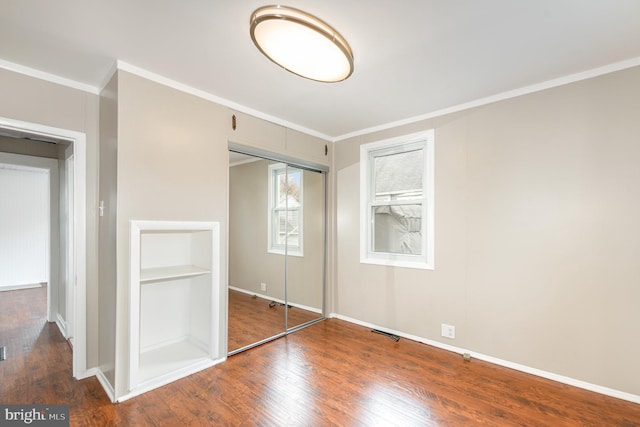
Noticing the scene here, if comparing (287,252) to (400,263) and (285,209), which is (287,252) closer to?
(285,209)

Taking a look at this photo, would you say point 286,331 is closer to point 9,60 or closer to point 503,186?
point 503,186

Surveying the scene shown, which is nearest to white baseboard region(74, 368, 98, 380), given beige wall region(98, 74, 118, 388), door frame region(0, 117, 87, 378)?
door frame region(0, 117, 87, 378)

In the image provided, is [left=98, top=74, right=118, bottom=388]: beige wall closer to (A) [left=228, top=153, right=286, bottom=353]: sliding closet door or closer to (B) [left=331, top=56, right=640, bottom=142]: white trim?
(A) [left=228, top=153, right=286, bottom=353]: sliding closet door

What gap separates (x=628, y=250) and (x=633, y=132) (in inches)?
34.9

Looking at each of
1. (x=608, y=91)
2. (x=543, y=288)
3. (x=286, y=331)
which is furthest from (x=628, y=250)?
(x=286, y=331)

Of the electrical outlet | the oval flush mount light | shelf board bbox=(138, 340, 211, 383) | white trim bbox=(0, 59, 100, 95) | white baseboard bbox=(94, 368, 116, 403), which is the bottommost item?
white baseboard bbox=(94, 368, 116, 403)

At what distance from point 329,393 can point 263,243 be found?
1.66 meters

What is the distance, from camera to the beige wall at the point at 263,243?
9.83 feet

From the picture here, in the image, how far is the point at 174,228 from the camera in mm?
2408

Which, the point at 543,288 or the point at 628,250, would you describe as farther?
the point at 543,288

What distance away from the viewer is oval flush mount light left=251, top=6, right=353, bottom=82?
156cm

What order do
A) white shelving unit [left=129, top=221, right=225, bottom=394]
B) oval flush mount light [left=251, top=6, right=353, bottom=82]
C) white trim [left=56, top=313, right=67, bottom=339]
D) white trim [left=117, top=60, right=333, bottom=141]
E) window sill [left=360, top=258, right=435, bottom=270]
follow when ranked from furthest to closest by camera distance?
white trim [left=56, top=313, right=67, bottom=339] → window sill [left=360, top=258, right=435, bottom=270] → white shelving unit [left=129, top=221, right=225, bottom=394] → white trim [left=117, top=60, right=333, bottom=141] → oval flush mount light [left=251, top=6, right=353, bottom=82]

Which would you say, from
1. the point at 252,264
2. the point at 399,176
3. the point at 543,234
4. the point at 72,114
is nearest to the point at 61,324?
the point at 252,264

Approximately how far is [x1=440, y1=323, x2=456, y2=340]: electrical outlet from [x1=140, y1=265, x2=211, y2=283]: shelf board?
2456mm
